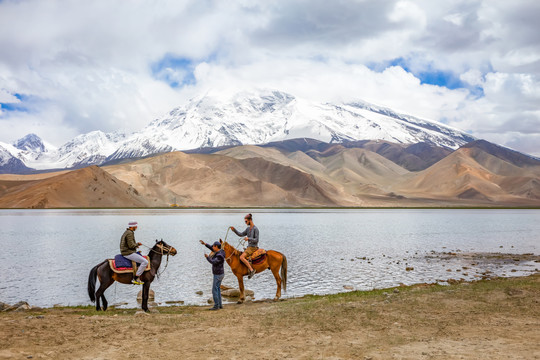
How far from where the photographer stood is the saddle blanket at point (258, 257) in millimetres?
18984

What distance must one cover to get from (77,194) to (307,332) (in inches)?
6464

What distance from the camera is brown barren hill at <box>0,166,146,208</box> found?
15775 cm

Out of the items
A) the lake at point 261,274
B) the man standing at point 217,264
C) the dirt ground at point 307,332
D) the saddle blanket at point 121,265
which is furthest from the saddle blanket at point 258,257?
the saddle blanket at point 121,265

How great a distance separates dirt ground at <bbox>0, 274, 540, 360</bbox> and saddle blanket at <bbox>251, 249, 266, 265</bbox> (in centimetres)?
222

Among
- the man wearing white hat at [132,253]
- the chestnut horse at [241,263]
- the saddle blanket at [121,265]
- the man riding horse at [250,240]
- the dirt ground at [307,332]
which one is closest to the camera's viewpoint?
the dirt ground at [307,332]

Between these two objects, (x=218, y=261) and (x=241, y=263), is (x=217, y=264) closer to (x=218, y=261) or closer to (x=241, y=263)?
(x=218, y=261)

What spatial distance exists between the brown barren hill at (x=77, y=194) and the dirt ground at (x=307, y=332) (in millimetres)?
153090

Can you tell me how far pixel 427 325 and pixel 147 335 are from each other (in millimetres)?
7978

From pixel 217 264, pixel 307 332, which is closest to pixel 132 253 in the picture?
pixel 217 264

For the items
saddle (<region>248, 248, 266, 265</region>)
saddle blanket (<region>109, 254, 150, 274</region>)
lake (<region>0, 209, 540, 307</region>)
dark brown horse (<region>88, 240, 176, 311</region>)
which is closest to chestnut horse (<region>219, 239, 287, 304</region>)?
saddle (<region>248, 248, 266, 265</region>)

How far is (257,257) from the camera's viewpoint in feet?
62.7

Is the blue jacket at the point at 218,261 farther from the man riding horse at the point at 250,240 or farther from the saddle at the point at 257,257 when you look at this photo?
the saddle at the point at 257,257

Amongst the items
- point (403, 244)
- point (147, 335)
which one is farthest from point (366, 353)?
point (403, 244)

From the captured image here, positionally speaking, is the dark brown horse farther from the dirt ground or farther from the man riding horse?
the man riding horse
